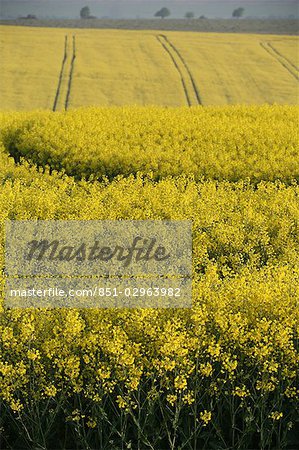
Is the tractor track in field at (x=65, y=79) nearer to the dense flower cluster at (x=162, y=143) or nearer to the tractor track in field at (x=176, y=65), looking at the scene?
the tractor track in field at (x=176, y=65)

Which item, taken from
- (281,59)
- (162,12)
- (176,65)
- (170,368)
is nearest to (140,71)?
(176,65)

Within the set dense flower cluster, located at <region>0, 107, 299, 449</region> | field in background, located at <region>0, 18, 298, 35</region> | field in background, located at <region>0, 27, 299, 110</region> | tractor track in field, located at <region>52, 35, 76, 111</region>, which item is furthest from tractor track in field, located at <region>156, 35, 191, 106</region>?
dense flower cluster, located at <region>0, 107, 299, 449</region>

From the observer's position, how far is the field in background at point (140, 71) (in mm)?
29891

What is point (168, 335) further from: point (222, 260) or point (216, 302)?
point (222, 260)

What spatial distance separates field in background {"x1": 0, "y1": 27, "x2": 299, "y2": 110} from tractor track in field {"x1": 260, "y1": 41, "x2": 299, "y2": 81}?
0.05 meters

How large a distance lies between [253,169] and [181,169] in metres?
1.37

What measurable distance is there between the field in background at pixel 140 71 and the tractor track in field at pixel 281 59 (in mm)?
54

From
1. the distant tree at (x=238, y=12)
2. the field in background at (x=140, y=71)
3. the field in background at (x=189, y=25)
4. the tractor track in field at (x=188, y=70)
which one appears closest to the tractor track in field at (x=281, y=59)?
the field in background at (x=140, y=71)

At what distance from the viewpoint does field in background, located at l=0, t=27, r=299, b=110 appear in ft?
98.1

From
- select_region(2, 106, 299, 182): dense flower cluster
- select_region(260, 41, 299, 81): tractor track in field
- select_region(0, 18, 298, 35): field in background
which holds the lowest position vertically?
select_region(2, 106, 299, 182): dense flower cluster

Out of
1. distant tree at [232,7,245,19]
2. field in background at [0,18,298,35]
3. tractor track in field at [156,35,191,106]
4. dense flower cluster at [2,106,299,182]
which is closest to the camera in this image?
dense flower cluster at [2,106,299,182]

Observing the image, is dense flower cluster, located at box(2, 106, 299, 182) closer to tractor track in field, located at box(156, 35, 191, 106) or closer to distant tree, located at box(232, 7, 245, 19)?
tractor track in field, located at box(156, 35, 191, 106)

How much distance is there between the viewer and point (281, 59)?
127 ft

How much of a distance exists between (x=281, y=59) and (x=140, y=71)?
9.74 meters
